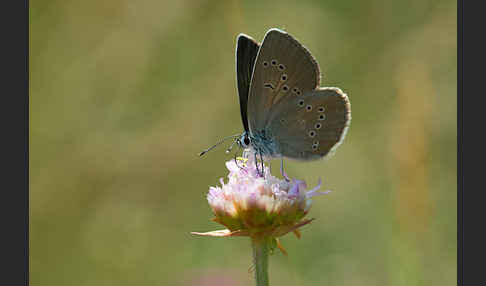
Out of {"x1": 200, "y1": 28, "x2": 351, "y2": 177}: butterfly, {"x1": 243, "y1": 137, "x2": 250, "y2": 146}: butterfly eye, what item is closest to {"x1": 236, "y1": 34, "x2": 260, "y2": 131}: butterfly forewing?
{"x1": 200, "y1": 28, "x2": 351, "y2": 177}: butterfly

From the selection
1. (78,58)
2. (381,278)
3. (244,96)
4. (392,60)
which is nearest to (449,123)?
(392,60)

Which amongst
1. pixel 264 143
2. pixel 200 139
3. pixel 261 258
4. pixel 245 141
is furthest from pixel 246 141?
pixel 200 139

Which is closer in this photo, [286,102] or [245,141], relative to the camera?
[286,102]

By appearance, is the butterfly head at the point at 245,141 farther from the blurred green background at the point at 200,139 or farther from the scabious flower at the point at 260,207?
the blurred green background at the point at 200,139

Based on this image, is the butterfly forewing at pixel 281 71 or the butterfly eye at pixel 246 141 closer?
the butterfly forewing at pixel 281 71

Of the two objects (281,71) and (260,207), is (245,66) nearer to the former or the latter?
(281,71)

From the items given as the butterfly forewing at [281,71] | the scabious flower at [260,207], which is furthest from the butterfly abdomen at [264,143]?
the scabious flower at [260,207]
